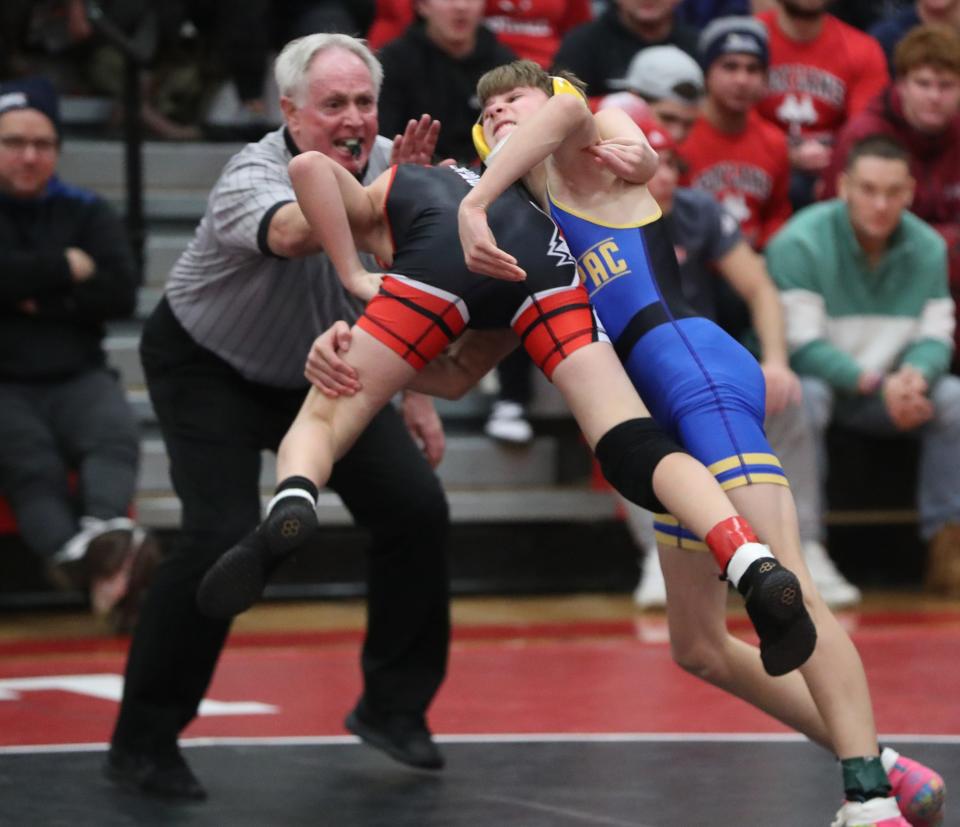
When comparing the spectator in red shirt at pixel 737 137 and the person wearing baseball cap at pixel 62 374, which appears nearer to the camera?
the person wearing baseball cap at pixel 62 374

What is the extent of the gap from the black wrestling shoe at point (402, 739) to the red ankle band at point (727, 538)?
121cm

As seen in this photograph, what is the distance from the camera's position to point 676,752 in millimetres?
4727

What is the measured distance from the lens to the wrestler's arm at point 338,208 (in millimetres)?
3924

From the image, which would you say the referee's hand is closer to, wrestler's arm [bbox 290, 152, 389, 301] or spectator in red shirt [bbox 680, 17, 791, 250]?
wrestler's arm [bbox 290, 152, 389, 301]

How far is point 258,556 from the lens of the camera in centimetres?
370

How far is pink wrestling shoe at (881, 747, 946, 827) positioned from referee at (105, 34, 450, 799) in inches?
46.9

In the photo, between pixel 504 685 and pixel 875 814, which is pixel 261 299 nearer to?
pixel 504 685

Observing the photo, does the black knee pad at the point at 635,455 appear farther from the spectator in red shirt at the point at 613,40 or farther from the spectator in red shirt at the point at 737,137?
the spectator in red shirt at the point at 613,40

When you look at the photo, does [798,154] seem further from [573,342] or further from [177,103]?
[573,342]

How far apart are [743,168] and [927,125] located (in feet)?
2.20

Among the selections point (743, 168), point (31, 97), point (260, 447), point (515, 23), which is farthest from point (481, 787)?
point (515, 23)

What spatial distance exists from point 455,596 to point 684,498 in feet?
11.3

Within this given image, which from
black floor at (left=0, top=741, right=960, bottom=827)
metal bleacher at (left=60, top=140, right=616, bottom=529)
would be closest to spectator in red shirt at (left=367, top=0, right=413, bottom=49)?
metal bleacher at (left=60, top=140, right=616, bottom=529)

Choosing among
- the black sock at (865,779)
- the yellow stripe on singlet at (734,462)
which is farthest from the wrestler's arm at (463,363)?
the black sock at (865,779)
